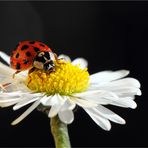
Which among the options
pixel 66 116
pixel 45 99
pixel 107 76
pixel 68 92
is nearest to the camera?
pixel 66 116

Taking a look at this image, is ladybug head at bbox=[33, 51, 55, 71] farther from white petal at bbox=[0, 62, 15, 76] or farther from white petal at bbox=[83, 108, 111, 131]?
white petal at bbox=[83, 108, 111, 131]

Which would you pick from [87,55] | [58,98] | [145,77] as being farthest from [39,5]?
[58,98]

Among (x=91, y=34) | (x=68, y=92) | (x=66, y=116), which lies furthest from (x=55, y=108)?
(x=91, y=34)

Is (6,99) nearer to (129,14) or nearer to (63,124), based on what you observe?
(63,124)

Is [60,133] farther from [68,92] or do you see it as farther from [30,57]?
[30,57]

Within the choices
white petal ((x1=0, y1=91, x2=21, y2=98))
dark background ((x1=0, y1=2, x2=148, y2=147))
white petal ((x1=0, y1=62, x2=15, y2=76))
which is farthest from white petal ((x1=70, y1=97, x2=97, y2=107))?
dark background ((x1=0, y1=2, x2=148, y2=147))

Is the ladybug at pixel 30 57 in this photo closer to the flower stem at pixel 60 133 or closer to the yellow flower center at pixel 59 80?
the yellow flower center at pixel 59 80

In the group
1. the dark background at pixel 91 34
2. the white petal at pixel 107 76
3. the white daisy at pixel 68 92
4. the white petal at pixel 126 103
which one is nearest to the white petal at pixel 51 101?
the white daisy at pixel 68 92
